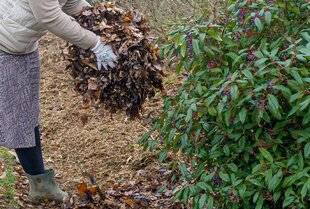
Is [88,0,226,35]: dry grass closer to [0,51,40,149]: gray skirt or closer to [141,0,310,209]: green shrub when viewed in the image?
[0,51,40,149]: gray skirt

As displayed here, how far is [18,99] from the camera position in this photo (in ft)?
12.2

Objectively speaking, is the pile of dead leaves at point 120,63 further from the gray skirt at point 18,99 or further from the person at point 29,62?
the gray skirt at point 18,99

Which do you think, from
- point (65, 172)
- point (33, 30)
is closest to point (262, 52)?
point (33, 30)

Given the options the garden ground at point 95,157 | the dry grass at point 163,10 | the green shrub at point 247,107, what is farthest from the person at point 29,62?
the dry grass at point 163,10

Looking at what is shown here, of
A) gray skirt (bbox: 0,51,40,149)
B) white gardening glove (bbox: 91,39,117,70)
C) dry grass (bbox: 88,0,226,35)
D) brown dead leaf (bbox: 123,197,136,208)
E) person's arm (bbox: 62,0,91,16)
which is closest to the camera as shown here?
white gardening glove (bbox: 91,39,117,70)

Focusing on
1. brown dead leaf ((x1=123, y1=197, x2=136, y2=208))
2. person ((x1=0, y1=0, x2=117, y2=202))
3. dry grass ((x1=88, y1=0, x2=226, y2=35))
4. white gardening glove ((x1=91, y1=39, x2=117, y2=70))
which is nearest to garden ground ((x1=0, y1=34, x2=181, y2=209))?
brown dead leaf ((x1=123, y1=197, x2=136, y2=208))

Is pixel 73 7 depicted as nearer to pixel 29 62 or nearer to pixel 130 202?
pixel 29 62

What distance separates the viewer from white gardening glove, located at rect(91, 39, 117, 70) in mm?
3498

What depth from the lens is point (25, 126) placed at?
3.83 m

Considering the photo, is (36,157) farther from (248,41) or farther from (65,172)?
(248,41)

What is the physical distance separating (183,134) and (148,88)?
0.84 meters

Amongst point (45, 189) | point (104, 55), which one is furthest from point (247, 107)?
point (45, 189)

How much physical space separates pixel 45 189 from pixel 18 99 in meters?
0.74

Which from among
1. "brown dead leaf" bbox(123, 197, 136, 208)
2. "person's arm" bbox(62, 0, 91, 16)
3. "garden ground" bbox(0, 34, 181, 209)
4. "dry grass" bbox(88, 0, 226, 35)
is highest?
"person's arm" bbox(62, 0, 91, 16)
